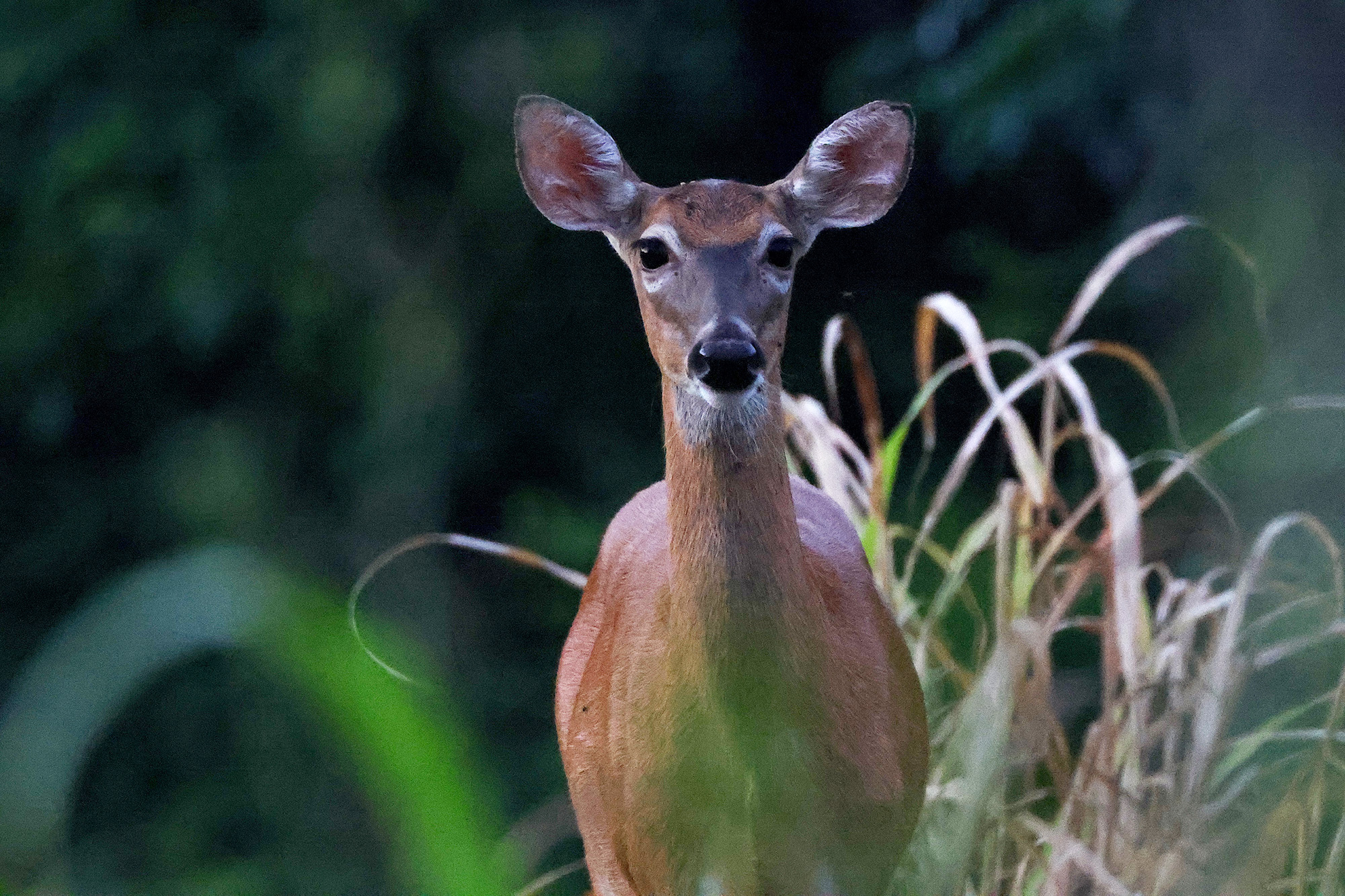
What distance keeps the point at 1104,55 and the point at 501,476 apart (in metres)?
2.21

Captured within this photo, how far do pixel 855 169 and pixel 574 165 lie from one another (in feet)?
1.45

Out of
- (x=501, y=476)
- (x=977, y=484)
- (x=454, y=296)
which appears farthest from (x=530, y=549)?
(x=977, y=484)

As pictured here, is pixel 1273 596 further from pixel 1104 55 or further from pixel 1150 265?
pixel 1104 55

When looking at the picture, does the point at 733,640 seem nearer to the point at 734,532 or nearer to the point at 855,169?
the point at 734,532

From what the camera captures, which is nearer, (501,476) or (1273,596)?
(1273,596)

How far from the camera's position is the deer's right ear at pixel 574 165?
239 cm

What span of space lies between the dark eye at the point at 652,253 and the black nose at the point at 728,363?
262 mm

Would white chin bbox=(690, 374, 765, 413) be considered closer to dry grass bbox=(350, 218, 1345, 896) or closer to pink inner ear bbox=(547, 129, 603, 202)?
pink inner ear bbox=(547, 129, 603, 202)

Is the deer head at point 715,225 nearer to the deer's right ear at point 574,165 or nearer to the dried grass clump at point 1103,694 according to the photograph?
the deer's right ear at point 574,165

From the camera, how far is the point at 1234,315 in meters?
4.13

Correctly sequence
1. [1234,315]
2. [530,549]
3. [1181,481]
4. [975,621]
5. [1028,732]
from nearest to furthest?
[1028,732]
[975,621]
[1234,315]
[1181,481]
[530,549]

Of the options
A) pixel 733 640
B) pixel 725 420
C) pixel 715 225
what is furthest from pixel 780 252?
pixel 733 640

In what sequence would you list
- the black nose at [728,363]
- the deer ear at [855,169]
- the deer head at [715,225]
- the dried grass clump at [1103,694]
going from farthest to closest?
the dried grass clump at [1103,694] < the deer ear at [855,169] < the deer head at [715,225] < the black nose at [728,363]

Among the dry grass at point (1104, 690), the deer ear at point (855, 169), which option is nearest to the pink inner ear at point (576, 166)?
the deer ear at point (855, 169)
